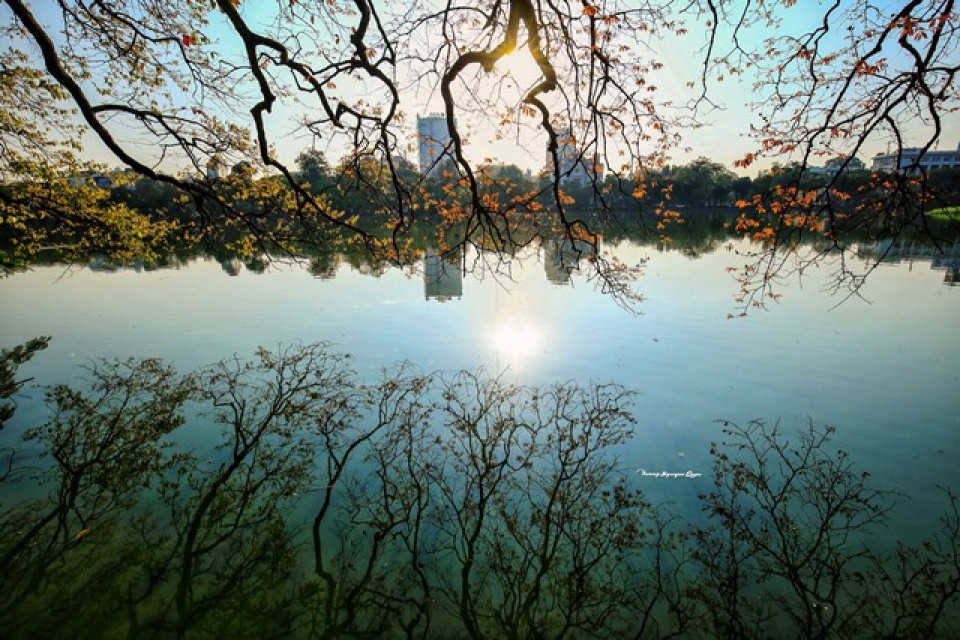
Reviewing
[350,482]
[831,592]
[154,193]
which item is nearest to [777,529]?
[831,592]

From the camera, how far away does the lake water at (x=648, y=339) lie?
705 cm

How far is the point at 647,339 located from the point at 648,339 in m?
0.02

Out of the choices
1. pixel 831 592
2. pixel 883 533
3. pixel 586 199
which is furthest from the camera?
pixel 586 199

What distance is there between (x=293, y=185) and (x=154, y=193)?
46.7 meters

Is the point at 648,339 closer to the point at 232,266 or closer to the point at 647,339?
the point at 647,339

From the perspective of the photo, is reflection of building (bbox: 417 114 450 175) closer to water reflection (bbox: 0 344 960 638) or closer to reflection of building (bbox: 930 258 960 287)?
water reflection (bbox: 0 344 960 638)

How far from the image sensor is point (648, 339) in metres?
11.4

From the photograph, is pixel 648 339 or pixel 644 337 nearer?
pixel 648 339

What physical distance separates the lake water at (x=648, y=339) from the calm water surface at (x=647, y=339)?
0.14 ft

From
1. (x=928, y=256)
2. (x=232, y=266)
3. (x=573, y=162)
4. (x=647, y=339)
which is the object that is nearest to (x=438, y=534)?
(x=573, y=162)

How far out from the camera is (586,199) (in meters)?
64.0

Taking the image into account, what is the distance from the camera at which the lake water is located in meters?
7.05

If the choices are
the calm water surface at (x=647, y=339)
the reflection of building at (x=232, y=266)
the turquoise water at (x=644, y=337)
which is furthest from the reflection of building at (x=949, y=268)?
the reflection of building at (x=232, y=266)

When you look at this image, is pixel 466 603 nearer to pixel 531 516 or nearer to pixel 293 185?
pixel 531 516
